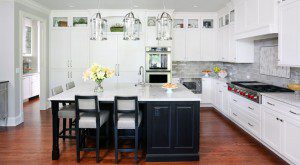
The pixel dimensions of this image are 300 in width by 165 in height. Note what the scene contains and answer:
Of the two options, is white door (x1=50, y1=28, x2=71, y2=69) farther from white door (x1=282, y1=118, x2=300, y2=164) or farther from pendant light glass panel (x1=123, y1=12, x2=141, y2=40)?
white door (x1=282, y1=118, x2=300, y2=164)

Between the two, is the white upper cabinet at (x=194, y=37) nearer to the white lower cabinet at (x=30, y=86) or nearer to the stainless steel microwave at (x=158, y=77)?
the stainless steel microwave at (x=158, y=77)

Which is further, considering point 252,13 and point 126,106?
point 252,13

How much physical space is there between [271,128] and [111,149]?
250 centimetres

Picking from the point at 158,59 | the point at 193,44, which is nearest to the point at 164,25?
the point at 158,59

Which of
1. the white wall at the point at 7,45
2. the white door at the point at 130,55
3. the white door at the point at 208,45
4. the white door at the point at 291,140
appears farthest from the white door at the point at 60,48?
the white door at the point at 291,140

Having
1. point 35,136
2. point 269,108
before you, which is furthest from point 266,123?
point 35,136

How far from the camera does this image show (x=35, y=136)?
5.05m

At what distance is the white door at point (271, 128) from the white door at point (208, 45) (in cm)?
381

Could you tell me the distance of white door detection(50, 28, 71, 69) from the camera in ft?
25.0

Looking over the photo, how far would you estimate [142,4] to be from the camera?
22.1 feet

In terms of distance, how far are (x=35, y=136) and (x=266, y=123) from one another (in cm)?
407

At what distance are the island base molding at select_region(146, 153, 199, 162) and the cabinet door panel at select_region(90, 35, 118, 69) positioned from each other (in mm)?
4103

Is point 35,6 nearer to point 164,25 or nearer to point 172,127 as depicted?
point 164,25

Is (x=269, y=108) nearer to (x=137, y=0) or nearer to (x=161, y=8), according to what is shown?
(x=137, y=0)
